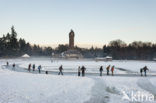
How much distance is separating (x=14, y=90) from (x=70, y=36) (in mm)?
114965

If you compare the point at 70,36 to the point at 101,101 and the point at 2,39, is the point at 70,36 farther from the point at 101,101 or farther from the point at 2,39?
the point at 101,101

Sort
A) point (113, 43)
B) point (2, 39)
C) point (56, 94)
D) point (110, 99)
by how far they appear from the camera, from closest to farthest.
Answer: point (110, 99)
point (56, 94)
point (2, 39)
point (113, 43)

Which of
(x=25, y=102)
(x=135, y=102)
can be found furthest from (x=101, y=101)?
(x=25, y=102)

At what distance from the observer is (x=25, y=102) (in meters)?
10.9

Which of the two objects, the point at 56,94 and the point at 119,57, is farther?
the point at 119,57

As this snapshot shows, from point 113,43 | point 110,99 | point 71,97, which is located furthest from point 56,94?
point 113,43

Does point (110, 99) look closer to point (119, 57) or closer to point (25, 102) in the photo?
point (25, 102)

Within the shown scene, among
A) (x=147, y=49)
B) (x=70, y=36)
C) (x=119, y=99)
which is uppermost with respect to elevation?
(x=70, y=36)

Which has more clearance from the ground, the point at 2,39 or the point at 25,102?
the point at 2,39

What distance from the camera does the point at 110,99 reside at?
12617 millimetres

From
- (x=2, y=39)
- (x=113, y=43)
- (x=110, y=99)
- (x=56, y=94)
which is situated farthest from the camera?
(x=113, y=43)

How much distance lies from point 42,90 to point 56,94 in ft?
3.98

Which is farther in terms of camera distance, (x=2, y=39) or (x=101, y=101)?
(x=2, y=39)

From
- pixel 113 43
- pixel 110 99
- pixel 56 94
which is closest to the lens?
pixel 110 99
